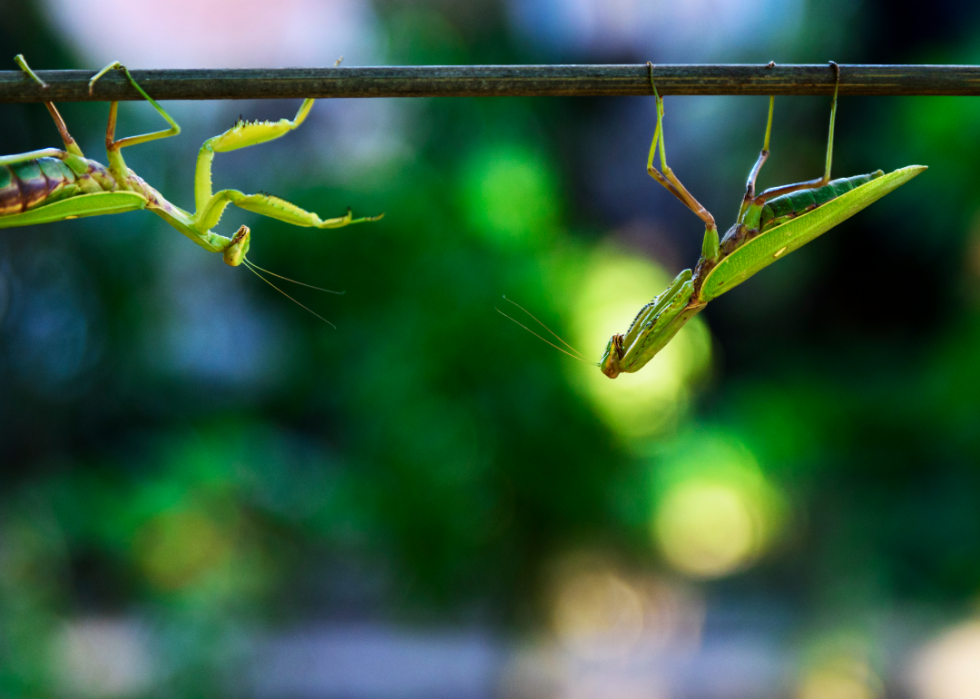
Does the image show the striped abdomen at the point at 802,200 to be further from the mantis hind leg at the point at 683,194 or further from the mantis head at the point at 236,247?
the mantis head at the point at 236,247

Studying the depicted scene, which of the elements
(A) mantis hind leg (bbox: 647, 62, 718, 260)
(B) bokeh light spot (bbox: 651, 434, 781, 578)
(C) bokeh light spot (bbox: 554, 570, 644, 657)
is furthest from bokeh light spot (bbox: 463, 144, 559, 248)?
(A) mantis hind leg (bbox: 647, 62, 718, 260)

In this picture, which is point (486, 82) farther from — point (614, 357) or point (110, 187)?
point (110, 187)

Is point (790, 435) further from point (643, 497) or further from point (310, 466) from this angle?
point (310, 466)

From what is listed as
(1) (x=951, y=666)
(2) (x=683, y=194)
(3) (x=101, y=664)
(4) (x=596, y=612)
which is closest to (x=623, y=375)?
(4) (x=596, y=612)

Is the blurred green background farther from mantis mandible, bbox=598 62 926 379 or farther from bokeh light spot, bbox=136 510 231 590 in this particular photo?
mantis mandible, bbox=598 62 926 379

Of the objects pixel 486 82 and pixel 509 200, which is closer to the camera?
pixel 486 82

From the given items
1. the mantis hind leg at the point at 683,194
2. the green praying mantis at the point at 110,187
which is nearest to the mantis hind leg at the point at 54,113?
the green praying mantis at the point at 110,187

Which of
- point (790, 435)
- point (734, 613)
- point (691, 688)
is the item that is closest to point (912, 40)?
point (790, 435)

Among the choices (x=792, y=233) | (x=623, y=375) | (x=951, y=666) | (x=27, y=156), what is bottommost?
(x=27, y=156)
